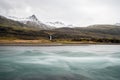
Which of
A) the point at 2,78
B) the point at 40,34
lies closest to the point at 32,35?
the point at 40,34

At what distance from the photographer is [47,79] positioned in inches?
598

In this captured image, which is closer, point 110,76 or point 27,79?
point 27,79

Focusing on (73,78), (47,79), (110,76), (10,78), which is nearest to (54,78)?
(47,79)

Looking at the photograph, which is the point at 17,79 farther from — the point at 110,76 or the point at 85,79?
the point at 110,76

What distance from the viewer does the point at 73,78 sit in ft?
51.2

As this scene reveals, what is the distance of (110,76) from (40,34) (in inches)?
6269

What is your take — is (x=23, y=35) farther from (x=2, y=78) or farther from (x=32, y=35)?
(x=2, y=78)

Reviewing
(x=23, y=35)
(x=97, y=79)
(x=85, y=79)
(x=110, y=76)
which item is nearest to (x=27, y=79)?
(x=85, y=79)

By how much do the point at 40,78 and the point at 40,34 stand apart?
16029cm

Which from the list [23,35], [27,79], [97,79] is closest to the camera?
[27,79]

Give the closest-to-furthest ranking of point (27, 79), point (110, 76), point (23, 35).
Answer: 1. point (27, 79)
2. point (110, 76)
3. point (23, 35)

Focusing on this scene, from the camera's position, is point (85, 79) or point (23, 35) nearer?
point (85, 79)

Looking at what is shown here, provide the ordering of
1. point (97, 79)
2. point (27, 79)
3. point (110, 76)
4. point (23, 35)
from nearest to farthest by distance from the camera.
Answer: point (27, 79)
point (97, 79)
point (110, 76)
point (23, 35)

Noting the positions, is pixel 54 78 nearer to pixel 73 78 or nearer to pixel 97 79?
pixel 73 78
